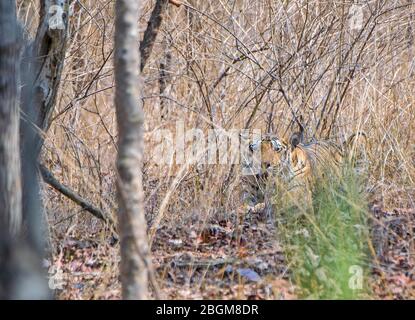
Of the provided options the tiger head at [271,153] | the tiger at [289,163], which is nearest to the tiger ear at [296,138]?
the tiger at [289,163]

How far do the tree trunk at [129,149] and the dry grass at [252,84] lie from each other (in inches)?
97.4

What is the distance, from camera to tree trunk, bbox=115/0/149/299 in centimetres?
315

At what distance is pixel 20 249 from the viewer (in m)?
3.06

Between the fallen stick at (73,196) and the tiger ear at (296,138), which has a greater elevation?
the tiger ear at (296,138)

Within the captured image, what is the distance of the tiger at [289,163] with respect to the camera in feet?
19.7

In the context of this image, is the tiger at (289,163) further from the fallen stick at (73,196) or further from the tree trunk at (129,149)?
the tree trunk at (129,149)

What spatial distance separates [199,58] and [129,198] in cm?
Result: 375

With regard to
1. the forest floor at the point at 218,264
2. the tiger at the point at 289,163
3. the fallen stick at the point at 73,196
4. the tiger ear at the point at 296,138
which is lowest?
the forest floor at the point at 218,264

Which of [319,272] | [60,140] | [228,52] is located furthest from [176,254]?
[228,52]

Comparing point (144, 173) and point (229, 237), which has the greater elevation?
point (144, 173)

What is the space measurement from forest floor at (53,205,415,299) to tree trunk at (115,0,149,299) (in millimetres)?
616

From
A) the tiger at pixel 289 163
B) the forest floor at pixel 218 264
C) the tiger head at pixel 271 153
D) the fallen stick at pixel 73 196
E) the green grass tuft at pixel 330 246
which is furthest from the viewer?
the tiger head at pixel 271 153
